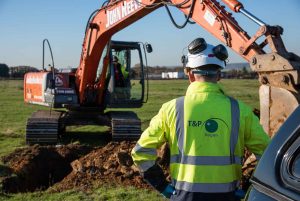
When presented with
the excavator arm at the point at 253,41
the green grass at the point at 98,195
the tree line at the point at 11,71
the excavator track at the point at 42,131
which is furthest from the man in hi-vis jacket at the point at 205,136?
the tree line at the point at 11,71

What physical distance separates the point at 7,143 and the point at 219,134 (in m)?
10.4

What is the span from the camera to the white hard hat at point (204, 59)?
328 cm

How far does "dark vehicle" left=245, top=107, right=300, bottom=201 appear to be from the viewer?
6.28 feet

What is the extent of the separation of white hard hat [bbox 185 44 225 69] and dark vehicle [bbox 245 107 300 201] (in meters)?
1.30

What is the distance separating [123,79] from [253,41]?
23.2 ft

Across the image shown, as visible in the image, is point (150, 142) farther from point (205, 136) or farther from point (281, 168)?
point (281, 168)

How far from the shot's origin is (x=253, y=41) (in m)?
6.01

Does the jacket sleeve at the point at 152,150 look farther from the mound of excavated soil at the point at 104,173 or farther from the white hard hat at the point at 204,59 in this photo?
the mound of excavated soil at the point at 104,173

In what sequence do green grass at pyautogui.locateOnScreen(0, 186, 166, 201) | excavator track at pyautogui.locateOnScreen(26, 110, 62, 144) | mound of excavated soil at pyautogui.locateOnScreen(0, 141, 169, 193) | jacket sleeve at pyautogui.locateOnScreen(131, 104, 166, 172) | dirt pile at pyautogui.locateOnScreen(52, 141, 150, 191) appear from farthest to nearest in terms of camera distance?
1. excavator track at pyautogui.locateOnScreen(26, 110, 62, 144)
2. mound of excavated soil at pyautogui.locateOnScreen(0, 141, 169, 193)
3. dirt pile at pyautogui.locateOnScreen(52, 141, 150, 191)
4. green grass at pyautogui.locateOnScreen(0, 186, 166, 201)
5. jacket sleeve at pyautogui.locateOnScreen(131, 104, 166, 172)

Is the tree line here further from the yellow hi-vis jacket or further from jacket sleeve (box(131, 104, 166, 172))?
the yellow hi-vis jacket

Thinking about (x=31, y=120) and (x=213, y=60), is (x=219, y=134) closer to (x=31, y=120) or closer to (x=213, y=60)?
(x=213, y=60)

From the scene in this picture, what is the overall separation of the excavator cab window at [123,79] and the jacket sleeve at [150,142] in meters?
9.06

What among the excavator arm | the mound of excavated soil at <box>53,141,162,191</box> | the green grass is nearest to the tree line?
the excavator arm

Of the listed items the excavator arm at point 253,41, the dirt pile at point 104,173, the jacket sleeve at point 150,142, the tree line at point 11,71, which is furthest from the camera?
the tree line at point 11,71
